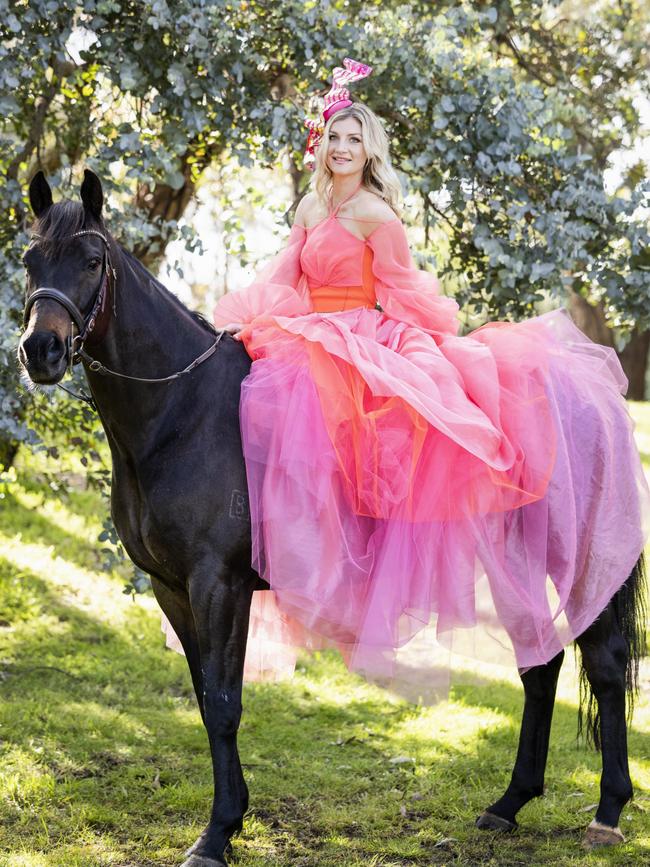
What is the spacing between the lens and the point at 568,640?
11.7 feet

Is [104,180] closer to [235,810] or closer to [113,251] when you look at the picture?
[113,251]

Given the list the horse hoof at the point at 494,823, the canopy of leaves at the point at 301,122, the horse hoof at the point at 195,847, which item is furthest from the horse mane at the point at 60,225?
the horse hoof at the point at 494,823

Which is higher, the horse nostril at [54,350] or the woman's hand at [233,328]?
the woman's hand at [233,328]

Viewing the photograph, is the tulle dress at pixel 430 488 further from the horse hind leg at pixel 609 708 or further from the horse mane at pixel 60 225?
the horse mane at pixel 60 225

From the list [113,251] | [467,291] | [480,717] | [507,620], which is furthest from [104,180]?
[480,717]

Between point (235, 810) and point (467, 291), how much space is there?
361 centimetres

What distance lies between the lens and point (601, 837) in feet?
12.6

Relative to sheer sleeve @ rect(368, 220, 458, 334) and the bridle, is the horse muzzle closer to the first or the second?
the bridle

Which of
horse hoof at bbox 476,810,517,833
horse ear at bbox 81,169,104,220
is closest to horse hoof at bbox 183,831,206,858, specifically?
horse hoof at bbox 476,810,517,833

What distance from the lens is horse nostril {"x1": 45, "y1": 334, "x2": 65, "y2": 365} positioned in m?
3.05

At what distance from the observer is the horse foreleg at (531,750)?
4.09 metres

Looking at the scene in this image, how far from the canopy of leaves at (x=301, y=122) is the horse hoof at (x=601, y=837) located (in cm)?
A: 298

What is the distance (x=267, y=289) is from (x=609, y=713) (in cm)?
237

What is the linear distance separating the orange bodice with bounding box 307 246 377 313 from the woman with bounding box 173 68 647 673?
0.11 meters
